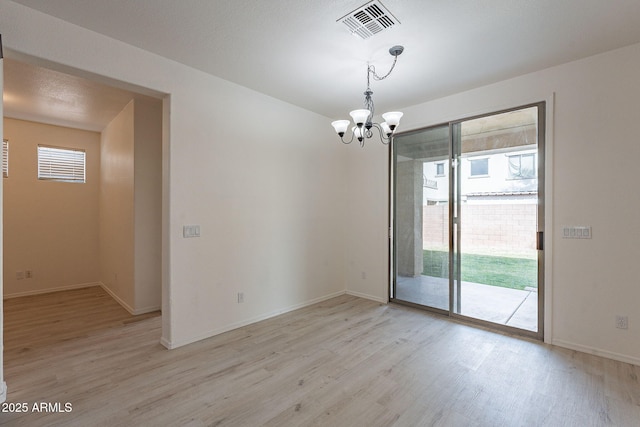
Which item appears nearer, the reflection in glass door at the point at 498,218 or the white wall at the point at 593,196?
the white wall at the point at 593,196

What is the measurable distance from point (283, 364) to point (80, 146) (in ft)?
18.3

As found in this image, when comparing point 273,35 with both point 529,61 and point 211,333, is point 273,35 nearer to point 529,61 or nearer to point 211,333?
point 529,61

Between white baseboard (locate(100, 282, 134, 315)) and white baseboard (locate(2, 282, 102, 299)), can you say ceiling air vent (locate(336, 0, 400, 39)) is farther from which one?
white baseboard (locate(2, 282, 102, 299))

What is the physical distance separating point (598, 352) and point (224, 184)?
164 inches

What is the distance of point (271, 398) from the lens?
7.03ft

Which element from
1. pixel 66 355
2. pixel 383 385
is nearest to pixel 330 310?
pixel 383 385

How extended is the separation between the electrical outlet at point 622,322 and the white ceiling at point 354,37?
2.49 m

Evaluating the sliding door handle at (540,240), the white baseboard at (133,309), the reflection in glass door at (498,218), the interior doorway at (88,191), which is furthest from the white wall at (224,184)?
the sliding door handle at (540,240)

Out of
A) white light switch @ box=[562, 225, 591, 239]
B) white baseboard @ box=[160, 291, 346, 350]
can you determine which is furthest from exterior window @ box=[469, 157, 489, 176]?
white baseboard @ box=[160, 291, 346, 350]

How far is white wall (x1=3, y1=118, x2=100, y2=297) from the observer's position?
4.73 m

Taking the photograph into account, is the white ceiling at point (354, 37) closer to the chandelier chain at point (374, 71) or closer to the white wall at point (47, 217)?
the chandelier chain at point (374, 71)

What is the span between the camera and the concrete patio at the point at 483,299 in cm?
336

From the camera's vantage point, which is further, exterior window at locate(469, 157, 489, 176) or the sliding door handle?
exterior window at locate(469, 157, 489, 176)

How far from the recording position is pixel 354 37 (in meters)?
2.50
